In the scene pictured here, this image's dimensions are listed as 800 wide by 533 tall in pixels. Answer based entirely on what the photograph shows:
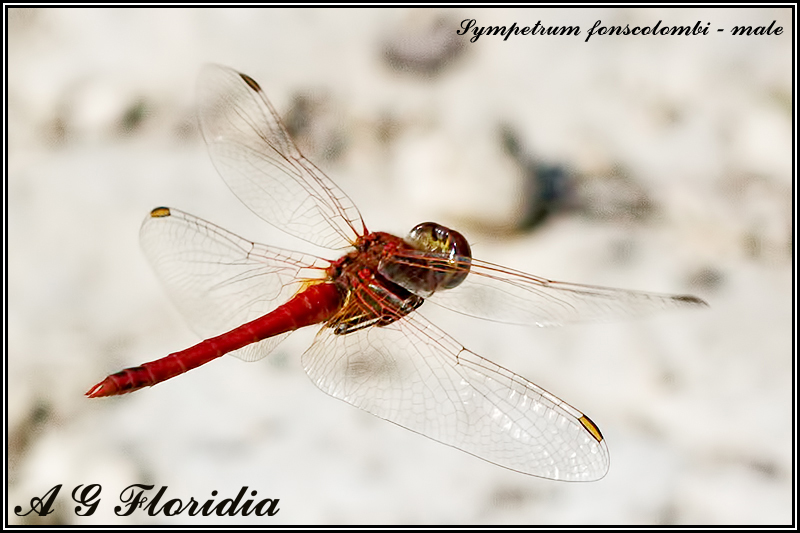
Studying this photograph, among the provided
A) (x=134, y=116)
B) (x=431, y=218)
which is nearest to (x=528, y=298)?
(x=431, y=218)

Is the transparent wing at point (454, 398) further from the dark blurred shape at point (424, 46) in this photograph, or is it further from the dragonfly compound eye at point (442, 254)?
the dark blurred shape at point (424, 46)

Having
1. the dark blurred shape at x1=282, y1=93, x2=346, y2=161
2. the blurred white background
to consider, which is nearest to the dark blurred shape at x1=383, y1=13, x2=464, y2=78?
the blurred white background

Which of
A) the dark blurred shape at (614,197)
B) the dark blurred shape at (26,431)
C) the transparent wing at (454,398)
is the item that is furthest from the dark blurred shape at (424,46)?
the dark blurred shape at (26,431)

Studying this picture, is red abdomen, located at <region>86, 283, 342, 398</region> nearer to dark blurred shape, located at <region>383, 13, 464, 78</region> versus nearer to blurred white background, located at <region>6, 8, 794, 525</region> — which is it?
blurred white background, located at <region>6, 8, 794, 525</region>

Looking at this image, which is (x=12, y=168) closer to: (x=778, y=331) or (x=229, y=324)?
(x=229, y=324)

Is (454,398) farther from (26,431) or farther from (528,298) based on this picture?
(26,431)
